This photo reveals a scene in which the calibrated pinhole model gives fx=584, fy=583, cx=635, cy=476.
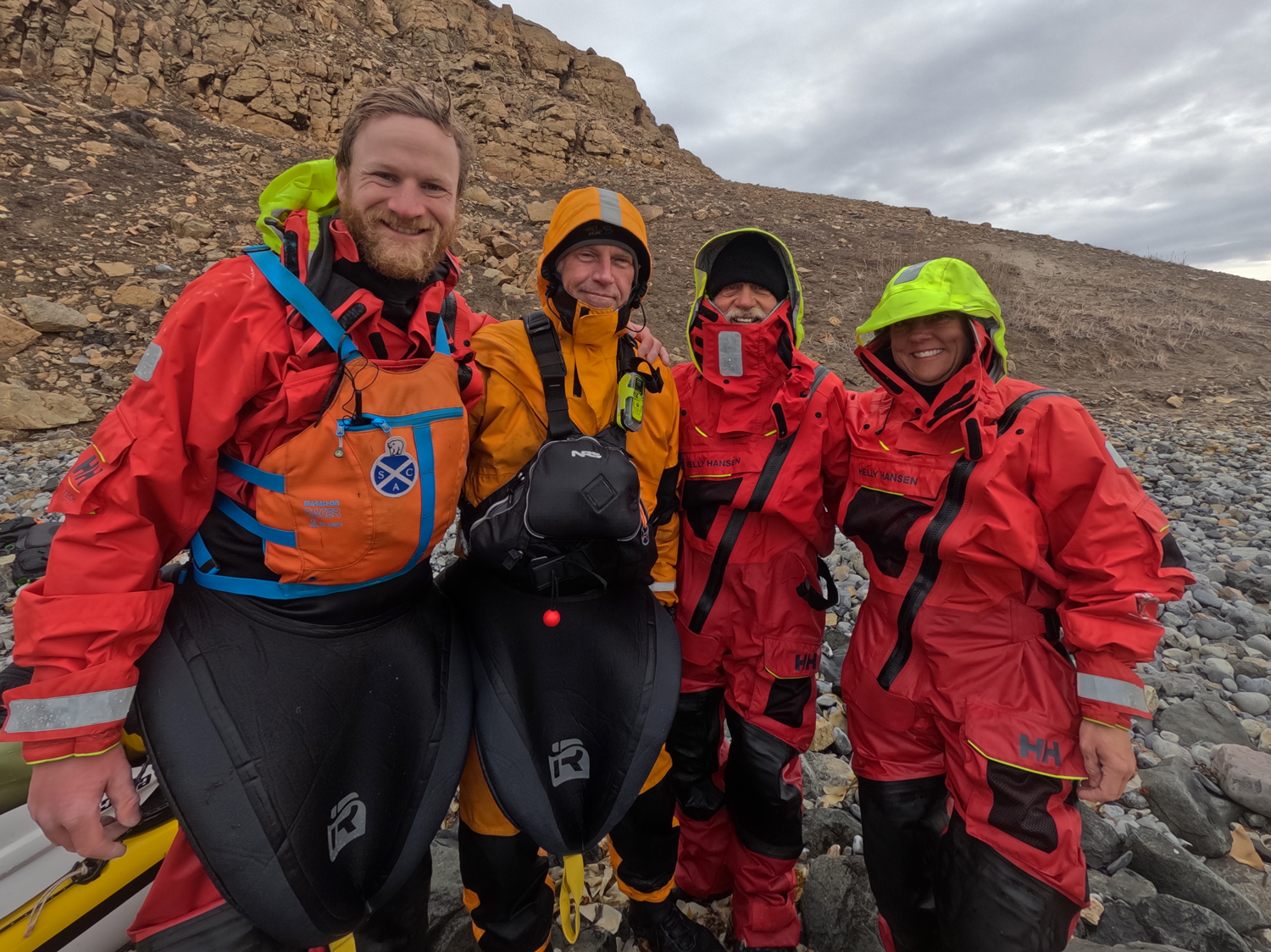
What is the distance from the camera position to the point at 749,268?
292cm

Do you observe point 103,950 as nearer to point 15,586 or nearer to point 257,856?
point 257,856

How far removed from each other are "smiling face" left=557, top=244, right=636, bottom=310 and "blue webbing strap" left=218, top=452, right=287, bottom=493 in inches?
54.0

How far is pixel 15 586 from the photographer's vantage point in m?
5.23

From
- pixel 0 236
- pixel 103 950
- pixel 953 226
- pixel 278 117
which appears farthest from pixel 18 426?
pixel 953 226

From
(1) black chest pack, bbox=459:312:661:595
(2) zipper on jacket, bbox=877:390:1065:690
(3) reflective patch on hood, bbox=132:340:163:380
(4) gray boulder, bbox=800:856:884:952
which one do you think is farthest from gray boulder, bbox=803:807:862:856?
(3) reflective patch on hood, bbox=132:340:163:380

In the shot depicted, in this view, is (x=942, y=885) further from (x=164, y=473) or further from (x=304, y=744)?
(x=164, y=473)

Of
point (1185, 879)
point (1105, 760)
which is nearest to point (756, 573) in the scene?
point (1105, 760)

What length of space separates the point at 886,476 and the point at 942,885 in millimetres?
1539

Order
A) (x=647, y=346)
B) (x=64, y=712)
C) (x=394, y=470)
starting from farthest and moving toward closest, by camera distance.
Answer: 1. (x=647, y=346)
2. (x=394, y=470)
3. (x=64, y=712)

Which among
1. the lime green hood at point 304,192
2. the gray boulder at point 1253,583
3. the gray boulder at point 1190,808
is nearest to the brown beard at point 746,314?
the lime green hood at point 304,192

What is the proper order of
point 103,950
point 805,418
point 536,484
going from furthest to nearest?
1. point 805,418
2. point 103,950
3. point 536,484

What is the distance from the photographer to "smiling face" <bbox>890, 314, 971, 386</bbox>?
230 cm

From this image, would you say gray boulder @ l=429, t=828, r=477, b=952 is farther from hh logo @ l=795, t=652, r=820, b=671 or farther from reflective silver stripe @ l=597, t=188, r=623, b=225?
reflective silver stripe @ l=597, t=188, r=623, b=225

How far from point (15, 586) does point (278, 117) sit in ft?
57.3
